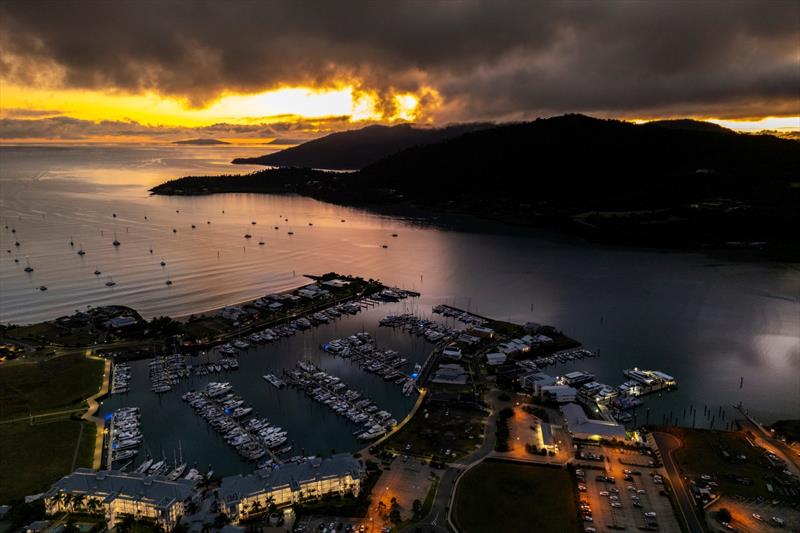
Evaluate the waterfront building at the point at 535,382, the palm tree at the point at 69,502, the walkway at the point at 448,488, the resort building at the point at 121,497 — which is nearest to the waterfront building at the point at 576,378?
the waterfront building at the point at 535,382

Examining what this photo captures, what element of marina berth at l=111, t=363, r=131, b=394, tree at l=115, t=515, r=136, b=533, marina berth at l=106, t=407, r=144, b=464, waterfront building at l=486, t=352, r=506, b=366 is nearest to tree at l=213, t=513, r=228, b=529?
tree at l=115, t=515, r=136, b=533

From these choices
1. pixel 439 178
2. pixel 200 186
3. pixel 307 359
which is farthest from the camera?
pixel 200 186

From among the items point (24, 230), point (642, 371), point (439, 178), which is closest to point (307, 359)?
point (642, 371)

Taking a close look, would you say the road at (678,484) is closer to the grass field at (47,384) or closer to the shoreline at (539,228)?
the grass field at (47,384)

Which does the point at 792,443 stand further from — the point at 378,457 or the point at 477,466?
the point at 378,457

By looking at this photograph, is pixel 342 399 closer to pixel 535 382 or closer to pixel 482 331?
pixel 535 382

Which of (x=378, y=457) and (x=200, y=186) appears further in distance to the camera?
(x=200, y=186)
